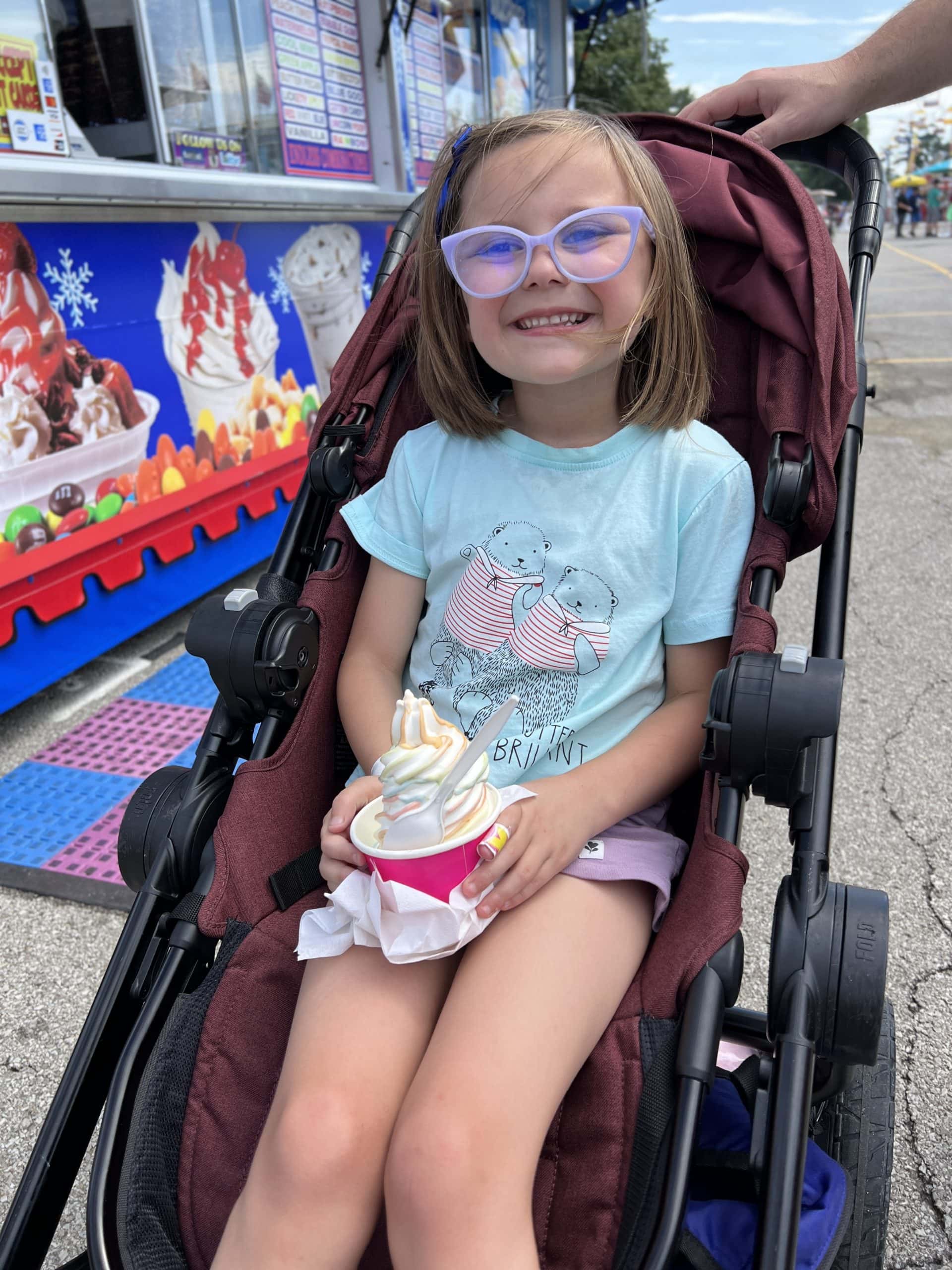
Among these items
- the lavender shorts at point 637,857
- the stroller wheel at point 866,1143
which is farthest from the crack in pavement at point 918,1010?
the lavender shorts at point 637,857

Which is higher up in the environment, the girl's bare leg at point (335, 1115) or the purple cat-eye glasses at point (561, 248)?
the purple cat-eye glasses at point (561, 248)

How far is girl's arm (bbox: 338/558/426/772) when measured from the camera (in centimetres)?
160

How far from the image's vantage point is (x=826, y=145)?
2010mm

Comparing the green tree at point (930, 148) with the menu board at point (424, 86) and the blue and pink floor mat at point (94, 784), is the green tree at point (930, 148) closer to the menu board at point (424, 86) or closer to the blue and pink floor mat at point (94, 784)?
the menu board at point (424, 86)

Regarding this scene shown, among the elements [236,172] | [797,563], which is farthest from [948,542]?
[236,172]

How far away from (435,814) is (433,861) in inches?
2.4

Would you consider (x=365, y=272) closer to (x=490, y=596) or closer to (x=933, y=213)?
(x=490, y=596)

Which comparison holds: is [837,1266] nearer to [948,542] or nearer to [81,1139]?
[81,1139]

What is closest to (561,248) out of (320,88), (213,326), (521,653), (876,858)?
(521,653)

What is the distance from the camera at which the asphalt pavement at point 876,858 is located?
172cm

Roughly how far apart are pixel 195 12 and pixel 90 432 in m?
2.01

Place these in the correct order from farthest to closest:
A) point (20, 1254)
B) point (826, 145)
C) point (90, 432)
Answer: point (90, 432), point (826, 145), point (20, 1254)

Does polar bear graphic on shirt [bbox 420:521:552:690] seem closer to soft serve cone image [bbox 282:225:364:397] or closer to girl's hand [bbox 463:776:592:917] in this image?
girl's hand [bbox 463:776:592:917]

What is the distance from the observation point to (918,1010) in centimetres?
196
